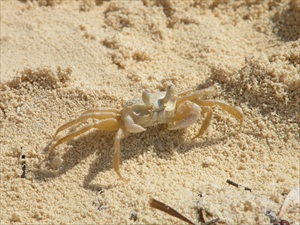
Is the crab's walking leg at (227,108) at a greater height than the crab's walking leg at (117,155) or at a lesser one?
greater

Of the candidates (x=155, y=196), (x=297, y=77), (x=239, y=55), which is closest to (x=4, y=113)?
(x=155, y=196)

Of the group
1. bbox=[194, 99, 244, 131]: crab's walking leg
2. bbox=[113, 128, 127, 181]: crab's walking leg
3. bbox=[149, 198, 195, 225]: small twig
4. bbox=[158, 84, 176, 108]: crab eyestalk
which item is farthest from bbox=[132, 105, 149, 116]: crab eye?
bbox=[149, 198, 195, 225]: small twig

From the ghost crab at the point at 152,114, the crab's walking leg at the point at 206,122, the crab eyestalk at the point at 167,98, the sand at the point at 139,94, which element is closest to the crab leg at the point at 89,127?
the ghost crab at the point at 152,114

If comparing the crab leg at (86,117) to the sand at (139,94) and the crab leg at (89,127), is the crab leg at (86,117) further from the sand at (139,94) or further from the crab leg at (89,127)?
the sand at (139,94)

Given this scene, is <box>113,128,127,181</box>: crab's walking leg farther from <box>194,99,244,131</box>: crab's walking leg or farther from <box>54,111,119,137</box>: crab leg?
<box>194,99,244,131</box>: crab's walking leg

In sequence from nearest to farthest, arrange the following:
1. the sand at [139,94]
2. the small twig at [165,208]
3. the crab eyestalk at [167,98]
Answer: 1. the small twig at [165,208]
2. the sand at [139,94]
3. the crab eyestalk at [167,98]

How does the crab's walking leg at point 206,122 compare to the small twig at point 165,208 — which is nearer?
the small twig at point 165,208

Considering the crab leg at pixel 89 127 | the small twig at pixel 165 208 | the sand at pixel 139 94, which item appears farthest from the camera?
the crab leg at pixel 89 127
